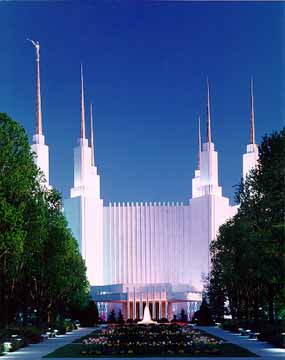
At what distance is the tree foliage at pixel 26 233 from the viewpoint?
33594mm

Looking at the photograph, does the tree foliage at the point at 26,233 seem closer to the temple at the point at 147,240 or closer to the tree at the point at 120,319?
the tree at the point at 120,319

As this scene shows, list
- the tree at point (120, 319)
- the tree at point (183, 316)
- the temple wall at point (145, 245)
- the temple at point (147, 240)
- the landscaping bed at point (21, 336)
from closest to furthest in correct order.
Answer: the landscaping bed at point (21, 336) → the tree at point (120, 319) → the tree at point (183, 316) → the temple at point (147, 240) → the temple wall at point (145, 245)

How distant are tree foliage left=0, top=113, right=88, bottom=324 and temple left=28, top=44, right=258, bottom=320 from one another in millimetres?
42330

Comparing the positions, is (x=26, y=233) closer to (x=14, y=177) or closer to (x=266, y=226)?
(x=14, y=177)

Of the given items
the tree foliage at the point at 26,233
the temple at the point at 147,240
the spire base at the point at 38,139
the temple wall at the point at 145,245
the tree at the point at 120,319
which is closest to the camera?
the tree foliage at the point at 26,233

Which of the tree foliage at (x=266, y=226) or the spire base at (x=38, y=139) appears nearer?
the tree foliage at (x=266, y=226)

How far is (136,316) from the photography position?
103 m

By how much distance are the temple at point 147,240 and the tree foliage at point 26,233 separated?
4233cm

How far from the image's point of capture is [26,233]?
35.2m

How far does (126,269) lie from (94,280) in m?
4.79

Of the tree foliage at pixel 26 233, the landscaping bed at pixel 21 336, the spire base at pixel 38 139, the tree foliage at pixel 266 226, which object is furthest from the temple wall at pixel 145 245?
the tree foliage at pixel 266 226

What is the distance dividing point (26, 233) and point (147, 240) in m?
73.9

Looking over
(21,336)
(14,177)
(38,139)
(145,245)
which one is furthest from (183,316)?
(14,177)

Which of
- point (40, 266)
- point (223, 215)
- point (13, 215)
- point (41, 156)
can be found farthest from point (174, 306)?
point (13, 215)
